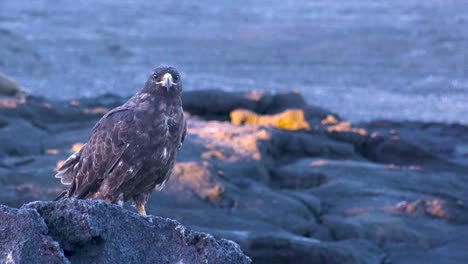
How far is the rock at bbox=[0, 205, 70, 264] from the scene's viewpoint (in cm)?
396

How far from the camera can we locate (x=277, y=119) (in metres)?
13.4

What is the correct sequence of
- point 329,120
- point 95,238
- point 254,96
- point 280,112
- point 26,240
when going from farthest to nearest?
point 254,96 < point 280,112 < point 329,120 < point 95,238 < point 26,240

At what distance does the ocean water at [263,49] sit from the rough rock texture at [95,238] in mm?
12960

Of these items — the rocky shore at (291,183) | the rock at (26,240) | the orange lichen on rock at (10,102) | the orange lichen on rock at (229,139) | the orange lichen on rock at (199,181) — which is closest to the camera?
the rock at (26,240)

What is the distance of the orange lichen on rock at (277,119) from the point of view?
13.3 m

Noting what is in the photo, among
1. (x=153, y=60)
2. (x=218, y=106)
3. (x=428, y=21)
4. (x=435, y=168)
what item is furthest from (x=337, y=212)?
(x=428, y=21)

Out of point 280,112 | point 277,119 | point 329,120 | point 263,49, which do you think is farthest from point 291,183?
point 263,49

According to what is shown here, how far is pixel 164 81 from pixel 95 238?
2651mm

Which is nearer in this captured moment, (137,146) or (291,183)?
(137,146)

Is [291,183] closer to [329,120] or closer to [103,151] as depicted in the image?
[329,120]

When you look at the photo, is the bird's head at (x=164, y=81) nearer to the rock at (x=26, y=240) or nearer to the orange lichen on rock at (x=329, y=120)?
the rock at (x=26, y=240)

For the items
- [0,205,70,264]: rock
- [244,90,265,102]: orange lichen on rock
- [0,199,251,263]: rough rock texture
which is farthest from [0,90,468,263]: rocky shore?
[0,205,70,264]: rock

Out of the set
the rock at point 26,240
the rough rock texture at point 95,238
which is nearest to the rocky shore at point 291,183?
the rough rock texture at point 95,238

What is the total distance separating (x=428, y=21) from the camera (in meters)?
26.7
